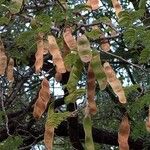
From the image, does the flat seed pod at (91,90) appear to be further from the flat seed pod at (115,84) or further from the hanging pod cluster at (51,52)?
the hanging pod cluster at (51,52)

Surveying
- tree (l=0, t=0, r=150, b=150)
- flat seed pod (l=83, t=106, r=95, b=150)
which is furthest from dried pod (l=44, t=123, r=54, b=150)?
flat seed pod (l=83, t=106, r=95, b=150)

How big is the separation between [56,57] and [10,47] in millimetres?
1538

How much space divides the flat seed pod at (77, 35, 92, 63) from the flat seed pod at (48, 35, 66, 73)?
0.71 ft

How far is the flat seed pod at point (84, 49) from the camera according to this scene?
8.72 ft

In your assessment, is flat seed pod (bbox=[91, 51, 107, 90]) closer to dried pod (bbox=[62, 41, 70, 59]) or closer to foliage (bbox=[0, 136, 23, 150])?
dried pod (bbox=[62, 41, 70, 59])

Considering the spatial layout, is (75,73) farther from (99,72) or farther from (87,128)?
(87,128)

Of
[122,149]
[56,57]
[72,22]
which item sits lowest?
[122,149]

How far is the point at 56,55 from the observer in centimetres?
296

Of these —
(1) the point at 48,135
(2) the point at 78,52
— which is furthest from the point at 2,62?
(2) the point at 78,52

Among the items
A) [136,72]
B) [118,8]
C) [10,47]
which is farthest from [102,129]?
[118,8]

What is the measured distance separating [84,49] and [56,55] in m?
0.29

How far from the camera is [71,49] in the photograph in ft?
9.78

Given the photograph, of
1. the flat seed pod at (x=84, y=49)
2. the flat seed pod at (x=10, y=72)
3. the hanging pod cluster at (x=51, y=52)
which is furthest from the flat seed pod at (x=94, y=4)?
the flat seed pod at (x=10, y=72)

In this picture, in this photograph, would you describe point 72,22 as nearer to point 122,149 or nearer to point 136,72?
point 122,149
